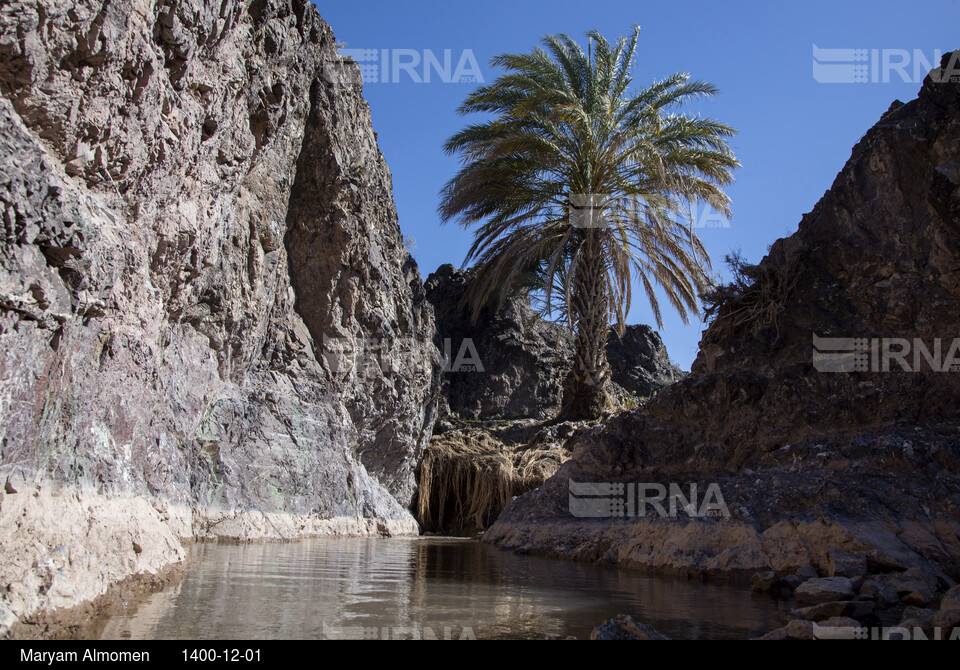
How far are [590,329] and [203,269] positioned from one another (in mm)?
8028

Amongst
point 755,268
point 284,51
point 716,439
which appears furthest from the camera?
point 284,51

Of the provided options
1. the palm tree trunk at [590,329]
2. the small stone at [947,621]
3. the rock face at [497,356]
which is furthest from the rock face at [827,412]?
the rock face at [497,356]

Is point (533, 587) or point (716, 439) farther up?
point (716, 439)

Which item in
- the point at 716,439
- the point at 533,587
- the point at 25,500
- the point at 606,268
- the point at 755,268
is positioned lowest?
the point at 533,587

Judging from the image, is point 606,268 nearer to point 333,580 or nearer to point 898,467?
point 898,467

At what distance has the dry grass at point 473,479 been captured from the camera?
38.6ft

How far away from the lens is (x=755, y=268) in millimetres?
6465

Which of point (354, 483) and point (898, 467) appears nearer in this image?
point (898, 467)

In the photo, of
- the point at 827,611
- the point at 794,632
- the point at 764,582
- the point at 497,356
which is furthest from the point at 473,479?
the point at 794,632

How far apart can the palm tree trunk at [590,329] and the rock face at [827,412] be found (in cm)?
571

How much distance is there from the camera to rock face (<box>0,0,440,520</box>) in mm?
2875
